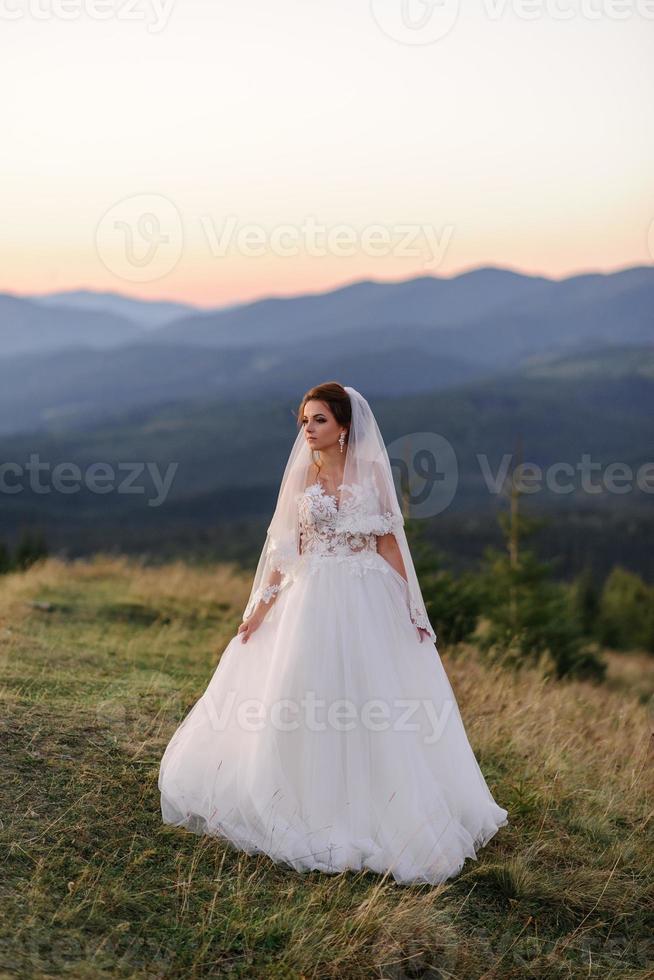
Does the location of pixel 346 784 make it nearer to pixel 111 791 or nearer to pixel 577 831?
pixel 111 791

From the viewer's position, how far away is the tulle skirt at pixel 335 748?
5.25 m

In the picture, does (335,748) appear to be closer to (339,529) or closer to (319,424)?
(339,529)

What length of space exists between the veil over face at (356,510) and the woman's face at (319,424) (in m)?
0.13

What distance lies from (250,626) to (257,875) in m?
1.42

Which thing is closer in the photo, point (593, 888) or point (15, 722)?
point (593, 888)

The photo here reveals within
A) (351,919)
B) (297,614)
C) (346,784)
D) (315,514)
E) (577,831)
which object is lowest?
(577,831)

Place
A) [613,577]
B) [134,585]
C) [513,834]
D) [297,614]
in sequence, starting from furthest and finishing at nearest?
[613,577]
[134,585]
[513,834]
[297,614]

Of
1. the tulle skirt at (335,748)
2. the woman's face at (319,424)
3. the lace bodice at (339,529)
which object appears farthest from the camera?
the woman's face at (319,424)

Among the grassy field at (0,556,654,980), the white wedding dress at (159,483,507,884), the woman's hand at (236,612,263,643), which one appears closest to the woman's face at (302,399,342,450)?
the white wedding dress at (159,483,507,884)

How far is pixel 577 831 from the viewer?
6500 millimetres

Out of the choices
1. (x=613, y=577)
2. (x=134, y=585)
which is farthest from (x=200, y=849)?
(x=613, y=577)

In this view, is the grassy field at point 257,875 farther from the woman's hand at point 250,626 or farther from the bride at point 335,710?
the woman's hand at point 250,626

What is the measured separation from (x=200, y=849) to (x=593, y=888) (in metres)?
2.34

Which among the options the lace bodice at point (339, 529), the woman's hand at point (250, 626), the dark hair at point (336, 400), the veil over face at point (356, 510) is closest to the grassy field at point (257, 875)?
the woman's hand at point (250, 626)
